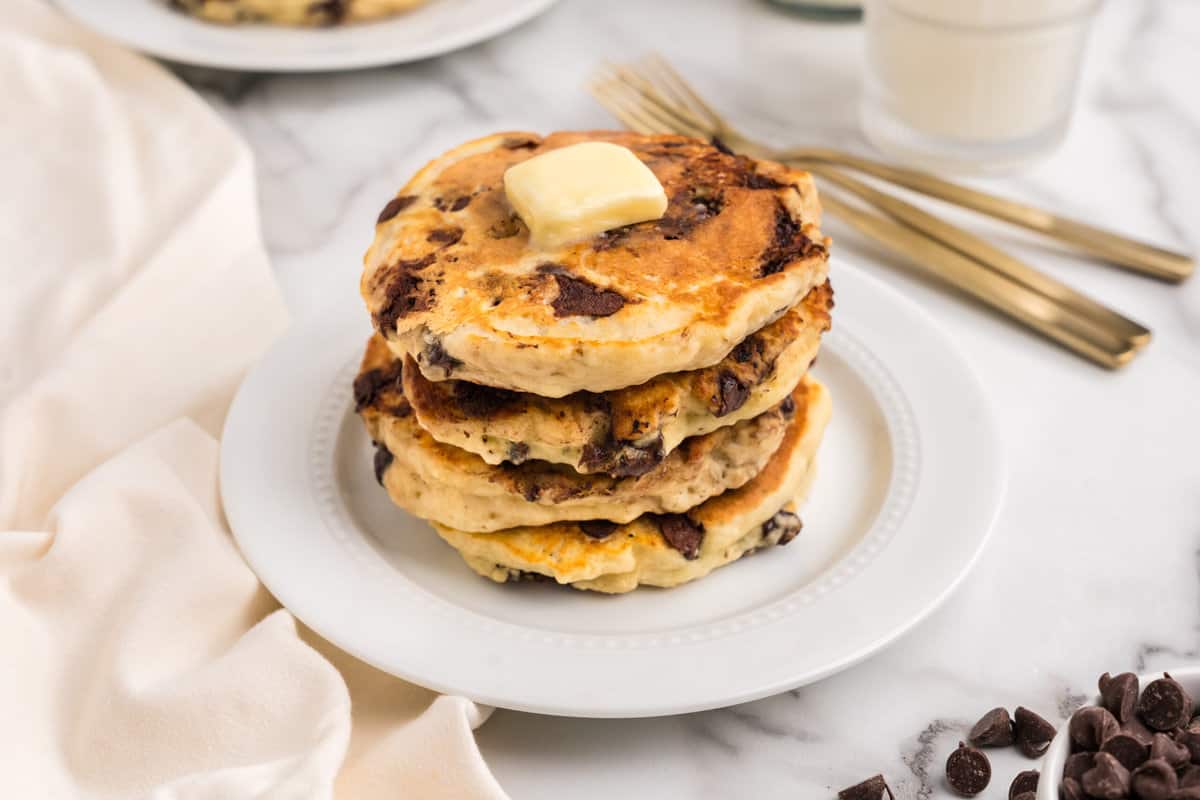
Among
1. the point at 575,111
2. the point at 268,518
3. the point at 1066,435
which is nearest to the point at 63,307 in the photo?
the point at 268,518

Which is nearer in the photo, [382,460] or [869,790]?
[869,790]

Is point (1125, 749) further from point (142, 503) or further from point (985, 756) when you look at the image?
point (142, 503)

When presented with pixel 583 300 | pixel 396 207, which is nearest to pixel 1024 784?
Answer: pixel 583 300

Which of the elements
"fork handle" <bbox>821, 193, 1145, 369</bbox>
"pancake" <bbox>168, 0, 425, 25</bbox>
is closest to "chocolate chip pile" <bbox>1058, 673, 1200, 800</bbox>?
"fork handle" <bbox>821, 193, 1145, 369</bbox>

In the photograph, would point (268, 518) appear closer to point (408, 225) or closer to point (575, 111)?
point (408, 225)

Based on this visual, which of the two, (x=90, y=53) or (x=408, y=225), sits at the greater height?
(x=408, y=225)

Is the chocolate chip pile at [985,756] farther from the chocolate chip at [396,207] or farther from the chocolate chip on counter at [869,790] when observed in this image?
the chocolate chip at [396,207]
